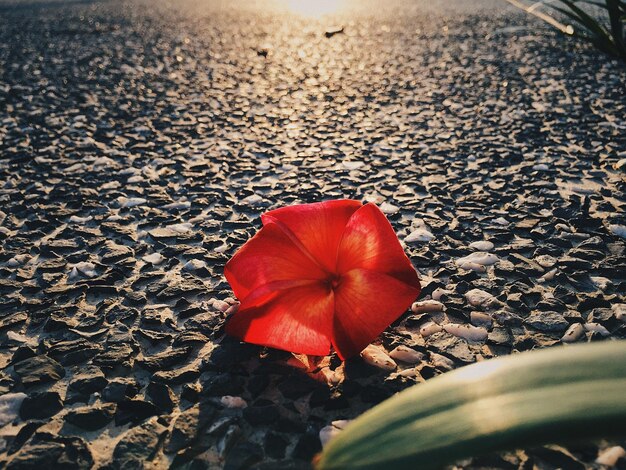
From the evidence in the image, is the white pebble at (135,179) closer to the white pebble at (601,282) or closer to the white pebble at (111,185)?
the white pebble at (111,185)

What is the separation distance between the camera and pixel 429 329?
167 cm

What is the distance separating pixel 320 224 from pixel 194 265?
2.76ft

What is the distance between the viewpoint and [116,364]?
60.1 inches

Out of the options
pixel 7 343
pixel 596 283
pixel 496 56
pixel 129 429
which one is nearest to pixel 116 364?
pixel 129 429

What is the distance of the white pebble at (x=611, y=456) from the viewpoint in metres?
1.14

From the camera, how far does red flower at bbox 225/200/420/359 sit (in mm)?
1299

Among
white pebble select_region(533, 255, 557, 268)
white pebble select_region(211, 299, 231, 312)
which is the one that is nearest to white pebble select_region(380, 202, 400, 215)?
white pebble select_region(533, 255, 557, 268)

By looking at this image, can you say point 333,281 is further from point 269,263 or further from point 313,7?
point 313,7

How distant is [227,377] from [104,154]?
2.34m

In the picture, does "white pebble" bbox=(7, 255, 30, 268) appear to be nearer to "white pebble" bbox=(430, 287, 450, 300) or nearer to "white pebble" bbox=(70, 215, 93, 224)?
"white pebble" bbox=(70, 215, 93, 224)

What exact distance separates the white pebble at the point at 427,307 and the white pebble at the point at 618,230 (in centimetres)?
95

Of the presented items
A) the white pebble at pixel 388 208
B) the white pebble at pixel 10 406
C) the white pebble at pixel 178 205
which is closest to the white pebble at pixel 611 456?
the white pebble at pixel 10 406

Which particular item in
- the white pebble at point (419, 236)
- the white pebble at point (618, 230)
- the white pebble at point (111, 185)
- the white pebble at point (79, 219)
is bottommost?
the white pebble at point (79, 219)

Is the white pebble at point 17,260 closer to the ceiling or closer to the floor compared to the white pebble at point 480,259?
closer to the floor
